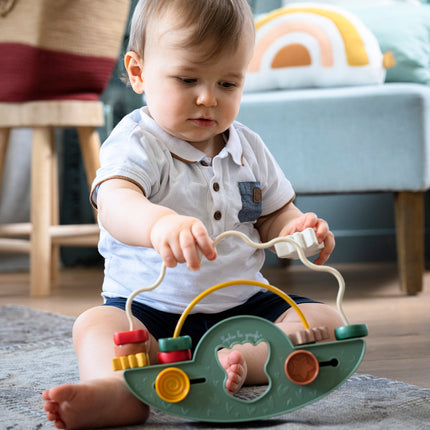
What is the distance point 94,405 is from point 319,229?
0.28 meters

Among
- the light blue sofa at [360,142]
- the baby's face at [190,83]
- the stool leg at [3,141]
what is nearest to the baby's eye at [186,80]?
the baby's face at [190,83]

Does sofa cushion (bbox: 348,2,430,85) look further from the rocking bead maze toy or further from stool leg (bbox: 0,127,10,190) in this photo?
the rocking bead maze toy

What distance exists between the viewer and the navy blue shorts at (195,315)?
76cm

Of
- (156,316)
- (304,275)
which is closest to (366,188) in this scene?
(304,275)

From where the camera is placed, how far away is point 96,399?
1.85ft

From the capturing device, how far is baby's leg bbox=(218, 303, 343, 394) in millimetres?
668

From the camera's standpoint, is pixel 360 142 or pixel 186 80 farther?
pixel 360 142

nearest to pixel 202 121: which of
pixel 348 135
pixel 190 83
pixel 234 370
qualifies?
pixel 190 83

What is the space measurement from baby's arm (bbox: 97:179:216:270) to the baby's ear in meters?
0.17

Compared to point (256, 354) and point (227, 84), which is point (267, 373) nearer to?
point (256, 354)

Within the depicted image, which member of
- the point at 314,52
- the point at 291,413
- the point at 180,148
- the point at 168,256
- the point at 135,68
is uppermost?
the point at 314,52

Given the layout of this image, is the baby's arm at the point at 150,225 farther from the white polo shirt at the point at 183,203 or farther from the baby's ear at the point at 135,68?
the baby's ear at the point at 135,68

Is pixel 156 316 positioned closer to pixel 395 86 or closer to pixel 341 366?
pixel 341 366

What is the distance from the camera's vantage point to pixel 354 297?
1.34 m
